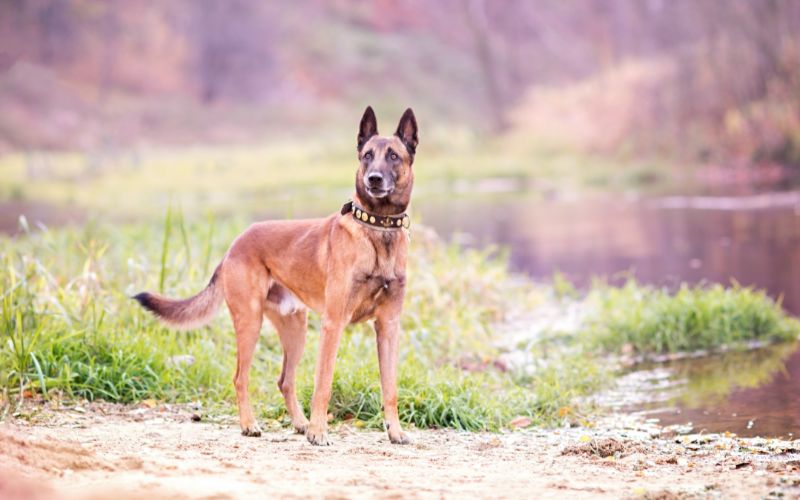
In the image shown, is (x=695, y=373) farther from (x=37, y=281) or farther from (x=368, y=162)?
(x=37, y=281)

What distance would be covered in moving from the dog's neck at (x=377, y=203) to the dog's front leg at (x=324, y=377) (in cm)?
62

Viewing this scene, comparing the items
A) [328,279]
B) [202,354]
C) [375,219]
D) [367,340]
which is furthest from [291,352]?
[367,340]

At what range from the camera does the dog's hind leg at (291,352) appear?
601cm

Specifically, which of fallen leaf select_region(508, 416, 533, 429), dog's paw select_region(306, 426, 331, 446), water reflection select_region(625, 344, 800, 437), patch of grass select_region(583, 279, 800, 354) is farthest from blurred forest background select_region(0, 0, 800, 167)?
dog's paw select_region(306, 426, 331, 446)

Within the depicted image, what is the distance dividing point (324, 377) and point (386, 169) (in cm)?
119

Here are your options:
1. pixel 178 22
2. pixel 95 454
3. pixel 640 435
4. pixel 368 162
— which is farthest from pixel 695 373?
pixel 178 22

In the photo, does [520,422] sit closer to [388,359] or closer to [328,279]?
[388,359]

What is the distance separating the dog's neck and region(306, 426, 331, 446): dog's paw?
122cm

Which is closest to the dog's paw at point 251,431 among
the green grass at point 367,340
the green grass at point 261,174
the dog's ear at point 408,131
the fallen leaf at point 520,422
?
the green grass at point 367,340

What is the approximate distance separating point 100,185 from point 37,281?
18.3 m

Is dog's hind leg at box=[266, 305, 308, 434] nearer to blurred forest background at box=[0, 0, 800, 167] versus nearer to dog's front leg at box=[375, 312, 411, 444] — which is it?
dog's front leg at box=[375, 312, 411, 444]

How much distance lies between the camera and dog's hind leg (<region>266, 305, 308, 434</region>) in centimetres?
601

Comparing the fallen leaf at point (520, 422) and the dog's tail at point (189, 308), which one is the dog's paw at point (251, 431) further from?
the fallen leaf at point (520, 422)

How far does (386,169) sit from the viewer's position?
18.3 ft
